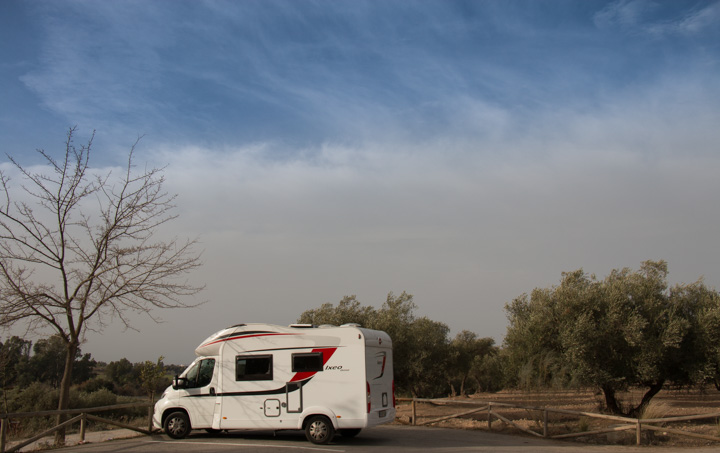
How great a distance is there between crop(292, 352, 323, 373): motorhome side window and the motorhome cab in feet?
0.08

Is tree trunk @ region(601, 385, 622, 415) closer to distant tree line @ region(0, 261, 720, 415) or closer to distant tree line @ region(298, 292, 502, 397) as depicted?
distant tree line @ region(0, 261, 720, 415)

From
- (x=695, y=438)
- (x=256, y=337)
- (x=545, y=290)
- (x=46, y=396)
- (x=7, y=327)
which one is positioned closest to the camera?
(x=7, y=327)

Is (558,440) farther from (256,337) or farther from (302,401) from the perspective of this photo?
(256,337)

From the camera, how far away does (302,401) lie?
12688 millimetres

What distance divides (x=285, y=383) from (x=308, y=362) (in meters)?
0.76

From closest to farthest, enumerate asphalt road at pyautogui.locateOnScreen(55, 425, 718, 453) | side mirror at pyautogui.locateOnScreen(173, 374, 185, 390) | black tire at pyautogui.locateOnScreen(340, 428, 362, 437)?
asphalt road at pyautogui.locateOnScreen(55, 425, 718, 453) → side mirror at pyautogui.locateOnScreen(173, 374, 185, 390) → black tire at pyautogui.locateOnScreen(340, 428, 362, 437)

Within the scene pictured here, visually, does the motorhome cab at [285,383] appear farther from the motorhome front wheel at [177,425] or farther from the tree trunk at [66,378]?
the tree trunk at [66,378]

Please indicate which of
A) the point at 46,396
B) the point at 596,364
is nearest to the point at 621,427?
the point at 596,364

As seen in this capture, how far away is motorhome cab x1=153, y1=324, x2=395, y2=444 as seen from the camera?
12.5m

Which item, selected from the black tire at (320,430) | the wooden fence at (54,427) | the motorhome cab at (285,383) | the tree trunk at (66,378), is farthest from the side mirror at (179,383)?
the black tire at (320,430)

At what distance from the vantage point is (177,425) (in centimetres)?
1365

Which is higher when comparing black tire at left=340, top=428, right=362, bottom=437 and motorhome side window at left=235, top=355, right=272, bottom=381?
motorhome side window at left=235, top=355, right=272, bottom=381

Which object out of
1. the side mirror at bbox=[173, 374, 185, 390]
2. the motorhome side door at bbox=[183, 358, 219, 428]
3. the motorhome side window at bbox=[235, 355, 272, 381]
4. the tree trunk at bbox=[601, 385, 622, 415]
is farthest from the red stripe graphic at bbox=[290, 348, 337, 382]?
the tree trunk at bbox=[601, 385, 622, 415]

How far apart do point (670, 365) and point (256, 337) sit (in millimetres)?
14798
